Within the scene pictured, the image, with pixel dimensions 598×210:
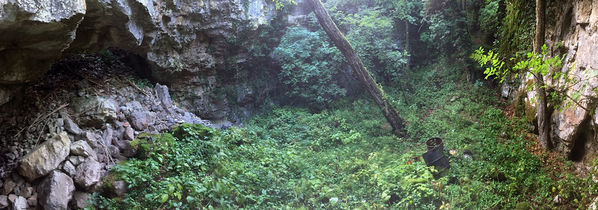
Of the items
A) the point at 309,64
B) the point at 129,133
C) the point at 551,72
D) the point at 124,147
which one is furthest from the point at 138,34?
the point at 551,72

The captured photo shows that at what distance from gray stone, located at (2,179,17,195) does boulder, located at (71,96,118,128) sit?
1357mm

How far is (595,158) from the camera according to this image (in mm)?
4250

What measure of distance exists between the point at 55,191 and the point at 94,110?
5.84 feet

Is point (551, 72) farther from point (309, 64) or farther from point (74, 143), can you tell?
point (74, 143)

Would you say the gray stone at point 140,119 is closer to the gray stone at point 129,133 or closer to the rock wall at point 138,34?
the gray stone at point 129,133

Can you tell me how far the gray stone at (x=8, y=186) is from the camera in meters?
4.15

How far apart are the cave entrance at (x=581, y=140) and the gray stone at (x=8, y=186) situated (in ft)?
25.3

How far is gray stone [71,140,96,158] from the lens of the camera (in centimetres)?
473

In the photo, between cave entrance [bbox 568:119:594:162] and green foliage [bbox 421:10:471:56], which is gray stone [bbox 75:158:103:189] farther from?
green foliage [bbox 421:10:471:56]

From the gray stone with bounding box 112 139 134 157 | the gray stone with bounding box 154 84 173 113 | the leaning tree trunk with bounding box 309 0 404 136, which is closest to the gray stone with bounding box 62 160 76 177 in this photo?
the gray stone with bounding box 112 139 134 157

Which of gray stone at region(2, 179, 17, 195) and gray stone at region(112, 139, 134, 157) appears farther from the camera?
gray stone at region(112, 139, 134, 157)

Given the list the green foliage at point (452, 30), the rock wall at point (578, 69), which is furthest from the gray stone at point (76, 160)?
the green foliage at point (452, 30)

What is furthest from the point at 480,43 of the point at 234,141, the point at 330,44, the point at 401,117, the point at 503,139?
the point at 234,141

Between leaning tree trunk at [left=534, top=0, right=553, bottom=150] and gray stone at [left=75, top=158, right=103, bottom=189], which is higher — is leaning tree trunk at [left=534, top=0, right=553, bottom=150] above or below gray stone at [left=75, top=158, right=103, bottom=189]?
above
